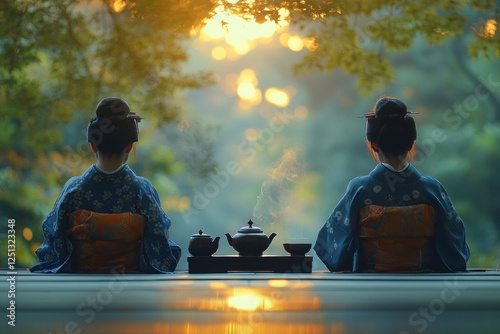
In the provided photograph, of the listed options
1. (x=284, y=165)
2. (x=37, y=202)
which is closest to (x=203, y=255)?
(x=284, y=165)

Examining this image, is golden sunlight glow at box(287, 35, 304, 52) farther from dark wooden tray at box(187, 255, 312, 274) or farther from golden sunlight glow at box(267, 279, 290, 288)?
golden sunlight glow at box(267, 279, 290, 288)

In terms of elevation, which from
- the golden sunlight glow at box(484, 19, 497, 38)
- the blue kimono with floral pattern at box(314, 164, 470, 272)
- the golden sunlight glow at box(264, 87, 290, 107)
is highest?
the golden sunlight glow at box(484, 19, 497, 38)

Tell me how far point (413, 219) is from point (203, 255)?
1128 mm

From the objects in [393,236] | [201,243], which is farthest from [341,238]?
[201,243]

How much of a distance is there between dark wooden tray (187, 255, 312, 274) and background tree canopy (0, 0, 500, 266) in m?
0.24

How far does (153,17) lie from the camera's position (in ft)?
21.6

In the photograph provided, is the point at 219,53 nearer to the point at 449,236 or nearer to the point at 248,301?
the point at 449,236

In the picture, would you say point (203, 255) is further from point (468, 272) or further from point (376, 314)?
point (376, 314)

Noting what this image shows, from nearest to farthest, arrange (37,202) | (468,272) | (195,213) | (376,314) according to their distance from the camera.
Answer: (376,314), (468,272), (37,202), (195,213)

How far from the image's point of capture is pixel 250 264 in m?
4.51

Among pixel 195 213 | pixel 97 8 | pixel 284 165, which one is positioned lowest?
pixel 195 213

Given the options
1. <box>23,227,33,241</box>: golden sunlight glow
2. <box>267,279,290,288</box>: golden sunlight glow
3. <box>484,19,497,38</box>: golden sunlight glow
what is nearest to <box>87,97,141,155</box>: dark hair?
<box>267,279,290,288</box>: golden sunlight glow

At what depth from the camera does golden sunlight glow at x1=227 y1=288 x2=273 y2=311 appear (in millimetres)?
2980

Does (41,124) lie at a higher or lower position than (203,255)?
higher
